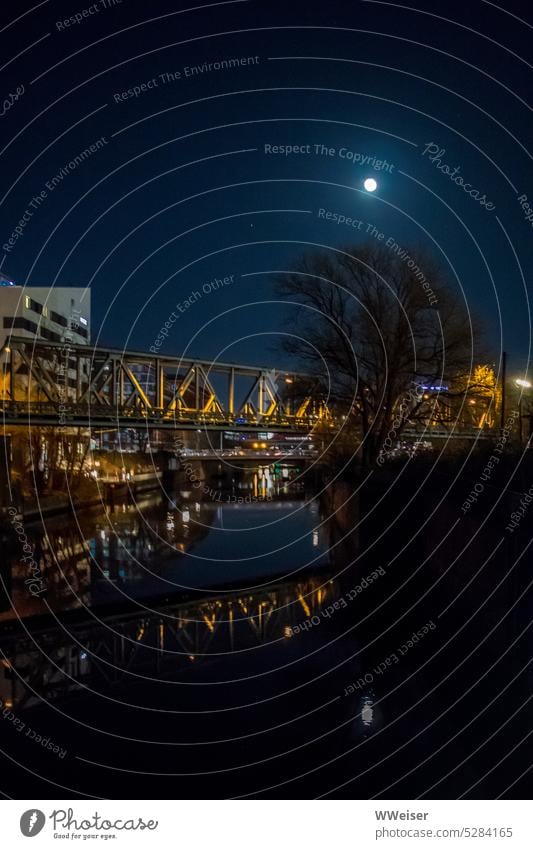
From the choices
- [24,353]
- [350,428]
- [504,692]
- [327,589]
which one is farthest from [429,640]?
[24,353]

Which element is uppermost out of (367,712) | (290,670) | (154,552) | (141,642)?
(367,712)

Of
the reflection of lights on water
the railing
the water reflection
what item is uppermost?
the railing

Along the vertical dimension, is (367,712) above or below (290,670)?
above

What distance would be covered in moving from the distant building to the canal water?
19056 millimetres

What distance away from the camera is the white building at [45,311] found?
40.5m

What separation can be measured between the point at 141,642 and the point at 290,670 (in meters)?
3.93

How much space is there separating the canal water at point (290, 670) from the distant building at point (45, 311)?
62.5 ft

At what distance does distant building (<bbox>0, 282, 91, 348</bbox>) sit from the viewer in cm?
4047

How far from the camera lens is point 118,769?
1066cm

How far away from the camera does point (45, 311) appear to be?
4341cm

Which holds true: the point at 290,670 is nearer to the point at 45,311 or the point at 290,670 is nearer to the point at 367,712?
the point at 367,712

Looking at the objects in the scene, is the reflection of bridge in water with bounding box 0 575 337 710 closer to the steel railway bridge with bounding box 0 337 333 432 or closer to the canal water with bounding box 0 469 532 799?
A: the canal water with bounding box 0 469 532 799

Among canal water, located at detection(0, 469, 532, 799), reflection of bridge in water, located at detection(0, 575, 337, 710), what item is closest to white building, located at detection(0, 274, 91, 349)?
canal water, located at detection(0, 469, 532, 799)

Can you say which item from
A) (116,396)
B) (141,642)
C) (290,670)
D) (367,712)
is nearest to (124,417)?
(116,396)
